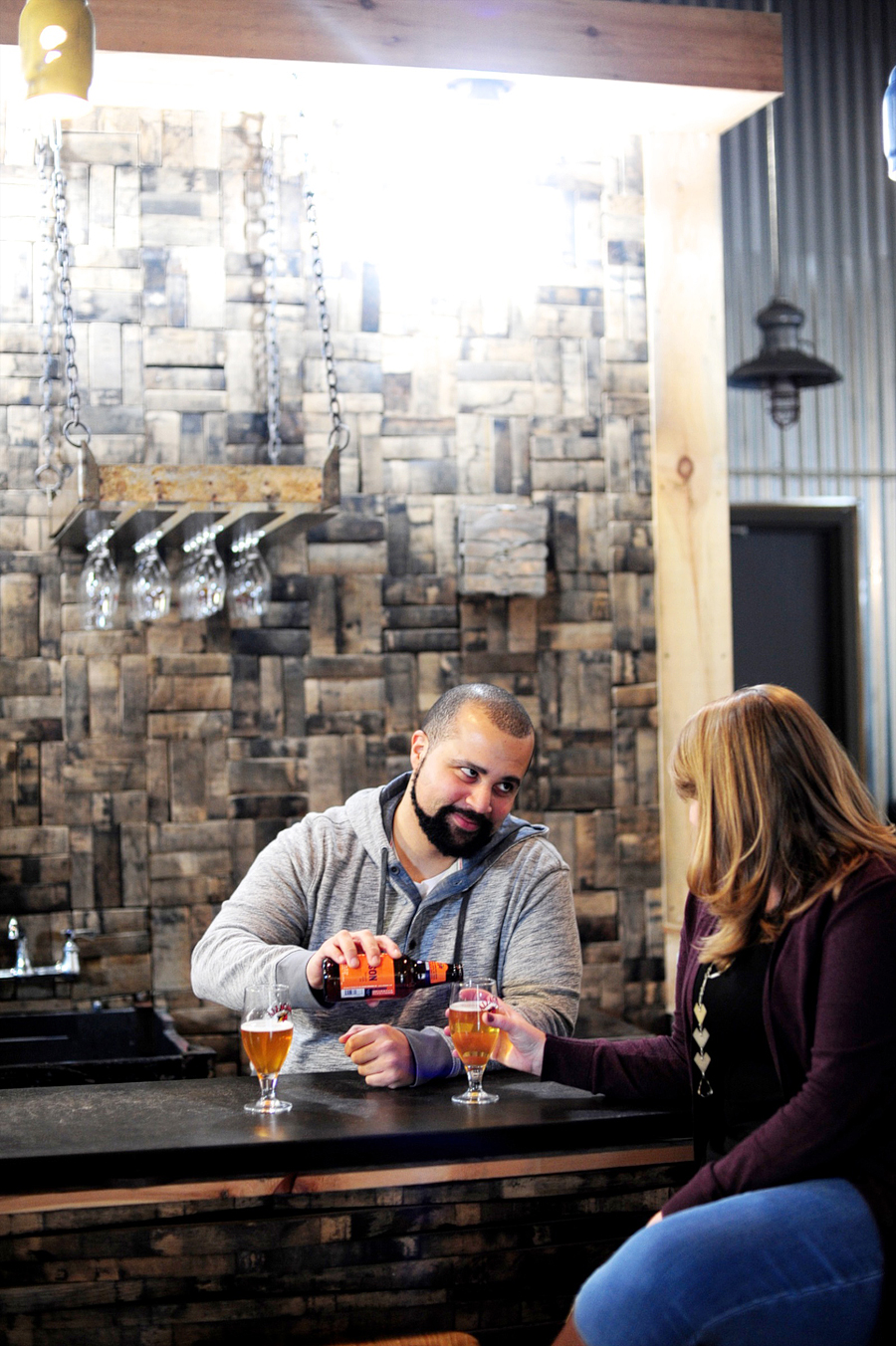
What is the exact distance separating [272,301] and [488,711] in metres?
1.65

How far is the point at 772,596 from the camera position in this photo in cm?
733

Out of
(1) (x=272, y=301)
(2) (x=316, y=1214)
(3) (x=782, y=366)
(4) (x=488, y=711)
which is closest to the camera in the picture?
(2) (x=316, y=1214)

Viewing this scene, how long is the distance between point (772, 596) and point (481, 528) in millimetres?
3820

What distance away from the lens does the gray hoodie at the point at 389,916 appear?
2.57 m

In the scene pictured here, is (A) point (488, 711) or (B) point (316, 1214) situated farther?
(A) point (488, 711)

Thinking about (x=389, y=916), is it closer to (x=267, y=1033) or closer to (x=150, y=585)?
(x=267, y=1033)

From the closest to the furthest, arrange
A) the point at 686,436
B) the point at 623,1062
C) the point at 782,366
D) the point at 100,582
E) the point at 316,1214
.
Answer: the point at 316,1214 → the point at 623,1062 → the point at 100,582 → the point at 686,436 → the point at 782,366

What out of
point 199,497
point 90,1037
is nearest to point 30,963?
point 90,1037

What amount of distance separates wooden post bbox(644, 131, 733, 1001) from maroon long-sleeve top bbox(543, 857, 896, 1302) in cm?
220

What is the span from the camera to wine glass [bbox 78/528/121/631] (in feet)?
10.6

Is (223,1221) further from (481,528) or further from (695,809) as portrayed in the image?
(481,528)

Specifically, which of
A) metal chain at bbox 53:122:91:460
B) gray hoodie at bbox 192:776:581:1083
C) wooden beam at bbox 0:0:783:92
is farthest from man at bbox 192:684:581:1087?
wooden beam at bbox 0:0:783:92

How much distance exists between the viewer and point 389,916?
2.76 metres

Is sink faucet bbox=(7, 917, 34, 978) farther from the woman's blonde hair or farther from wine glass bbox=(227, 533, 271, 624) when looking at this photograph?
the woman's blonde hair
